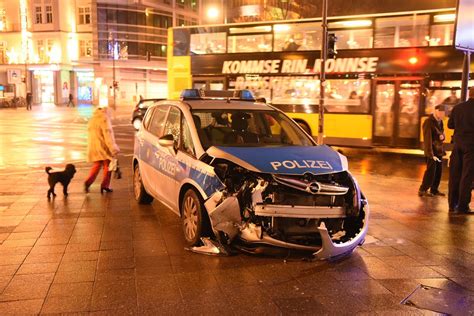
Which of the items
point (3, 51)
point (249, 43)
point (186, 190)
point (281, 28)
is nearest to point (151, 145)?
point (186, 190)

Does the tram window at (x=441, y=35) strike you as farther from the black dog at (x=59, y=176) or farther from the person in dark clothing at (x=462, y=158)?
the black dog at (x=59, y=176)

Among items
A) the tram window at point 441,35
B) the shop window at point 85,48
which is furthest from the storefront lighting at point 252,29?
the shop window at point 85,48

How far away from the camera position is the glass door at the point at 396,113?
15.0 meters

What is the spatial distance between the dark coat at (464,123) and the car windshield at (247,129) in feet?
9.24

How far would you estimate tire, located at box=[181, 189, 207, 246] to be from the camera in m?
5.97

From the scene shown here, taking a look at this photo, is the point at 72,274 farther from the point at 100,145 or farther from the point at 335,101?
the point at 335,101

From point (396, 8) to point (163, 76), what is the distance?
181 feet

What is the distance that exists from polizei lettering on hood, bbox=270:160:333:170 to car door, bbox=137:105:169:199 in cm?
228

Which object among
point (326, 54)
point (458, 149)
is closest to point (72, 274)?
point (458, 149)

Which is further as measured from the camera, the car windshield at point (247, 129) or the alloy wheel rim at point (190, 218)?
the car windshield at point (247, 129)

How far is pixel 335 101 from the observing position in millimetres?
15945

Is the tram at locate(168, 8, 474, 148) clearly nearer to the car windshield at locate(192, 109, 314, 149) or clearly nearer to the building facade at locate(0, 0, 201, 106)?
the car windshield at locate(192, 109, 314, 149)

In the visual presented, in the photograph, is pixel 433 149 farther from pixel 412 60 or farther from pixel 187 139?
pixel 412 60

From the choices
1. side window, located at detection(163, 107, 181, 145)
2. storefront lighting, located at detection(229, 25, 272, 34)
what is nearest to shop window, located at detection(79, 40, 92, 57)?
storefront lighting, located at detection(229, 25, 272, 34)
